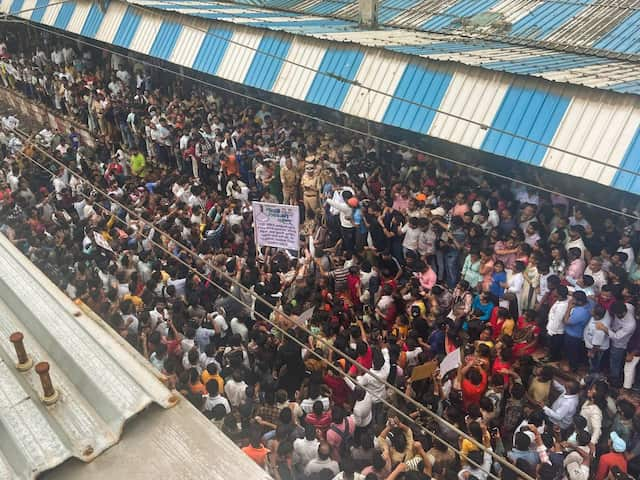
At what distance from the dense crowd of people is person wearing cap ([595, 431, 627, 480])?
16 millimetres

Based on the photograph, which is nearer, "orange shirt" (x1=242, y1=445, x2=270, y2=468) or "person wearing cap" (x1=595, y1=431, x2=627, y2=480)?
"person wearing cap" (x1=595, y1=431, x2=627, y2=480)

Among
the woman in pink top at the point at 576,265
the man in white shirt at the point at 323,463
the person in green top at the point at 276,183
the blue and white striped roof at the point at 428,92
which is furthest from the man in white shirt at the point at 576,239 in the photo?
the person in green top at the point at 276,183

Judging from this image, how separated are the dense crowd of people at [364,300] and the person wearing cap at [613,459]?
16mm

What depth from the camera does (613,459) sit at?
4984 mm

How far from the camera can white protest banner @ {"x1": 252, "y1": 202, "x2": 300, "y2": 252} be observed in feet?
24.9

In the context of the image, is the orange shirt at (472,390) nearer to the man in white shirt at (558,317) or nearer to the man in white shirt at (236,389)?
the man in white shirt at (558,317)

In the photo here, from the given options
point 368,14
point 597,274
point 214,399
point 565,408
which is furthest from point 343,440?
point 368,14

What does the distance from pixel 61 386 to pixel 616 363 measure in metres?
5.88

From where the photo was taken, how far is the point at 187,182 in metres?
10.8

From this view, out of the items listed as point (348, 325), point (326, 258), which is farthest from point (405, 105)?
point (348, 325)

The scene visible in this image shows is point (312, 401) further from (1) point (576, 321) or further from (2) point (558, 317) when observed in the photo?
(1) point (576, 321)

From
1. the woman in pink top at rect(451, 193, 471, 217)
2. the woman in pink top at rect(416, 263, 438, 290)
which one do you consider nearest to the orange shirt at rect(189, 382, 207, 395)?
the woman in pink top at rect(416, 263, 438, 290)

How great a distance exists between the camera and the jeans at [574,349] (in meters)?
6.70

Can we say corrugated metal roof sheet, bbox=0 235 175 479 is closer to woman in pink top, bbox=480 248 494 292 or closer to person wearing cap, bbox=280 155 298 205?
woman in pink top, bbox=480 248 494 292
